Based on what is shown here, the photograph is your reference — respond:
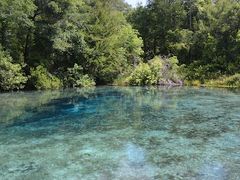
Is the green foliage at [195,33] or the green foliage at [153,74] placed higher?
the green foliage at [195,33]

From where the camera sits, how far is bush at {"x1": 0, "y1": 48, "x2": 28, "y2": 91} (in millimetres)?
28203

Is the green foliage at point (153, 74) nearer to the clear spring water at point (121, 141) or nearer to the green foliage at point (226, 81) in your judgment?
the green foliage at point (226, 81)

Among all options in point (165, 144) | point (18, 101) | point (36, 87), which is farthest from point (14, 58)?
point (165, 144)

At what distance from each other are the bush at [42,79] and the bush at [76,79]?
1981mm

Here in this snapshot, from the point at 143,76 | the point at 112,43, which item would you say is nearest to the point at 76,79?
the point at 112,43

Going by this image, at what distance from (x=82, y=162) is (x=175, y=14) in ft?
116

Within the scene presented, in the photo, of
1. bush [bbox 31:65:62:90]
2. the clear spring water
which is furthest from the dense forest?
the clear spring water

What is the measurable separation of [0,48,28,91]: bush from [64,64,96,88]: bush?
504 centimetres

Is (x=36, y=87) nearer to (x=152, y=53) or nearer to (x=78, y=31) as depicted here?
(x=78, y=31)

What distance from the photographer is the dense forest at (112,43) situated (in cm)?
3094

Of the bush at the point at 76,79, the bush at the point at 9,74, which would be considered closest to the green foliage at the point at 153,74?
the bush at the point at 76,79

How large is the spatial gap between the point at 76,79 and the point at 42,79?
13.6 ft

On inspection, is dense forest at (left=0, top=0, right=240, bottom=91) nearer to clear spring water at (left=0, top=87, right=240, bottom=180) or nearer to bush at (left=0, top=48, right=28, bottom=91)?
bush at (left=0, top=48, right=28, bottom=91)

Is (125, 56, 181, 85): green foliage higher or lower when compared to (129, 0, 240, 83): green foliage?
lower
